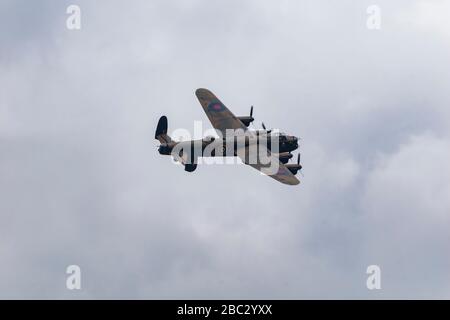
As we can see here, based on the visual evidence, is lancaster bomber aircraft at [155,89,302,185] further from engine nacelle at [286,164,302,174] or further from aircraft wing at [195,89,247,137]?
aircraft wing at [195,89,247,137]

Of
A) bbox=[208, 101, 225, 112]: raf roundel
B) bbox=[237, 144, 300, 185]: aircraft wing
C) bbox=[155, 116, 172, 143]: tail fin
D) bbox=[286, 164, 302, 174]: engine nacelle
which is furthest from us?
bbox=[208, 101, 225, 112]: raf roundel

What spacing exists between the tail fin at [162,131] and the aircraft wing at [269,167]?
8484 millimetres

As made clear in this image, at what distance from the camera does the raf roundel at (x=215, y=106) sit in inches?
3708

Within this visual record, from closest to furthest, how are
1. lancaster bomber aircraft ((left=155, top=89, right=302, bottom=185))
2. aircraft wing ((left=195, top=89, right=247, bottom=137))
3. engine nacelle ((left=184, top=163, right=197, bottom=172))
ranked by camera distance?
lancaster bomber aircraft ((left=155, top=89, right=302, bottom=185))
engine nacelle ((left=184, top=163, right=197, bottom=172))
aircraft wing ((left=195, top=89, right=247, bottom=137))

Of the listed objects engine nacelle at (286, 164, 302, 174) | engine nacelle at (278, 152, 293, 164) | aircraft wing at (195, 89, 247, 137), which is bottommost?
engine nacelle at (286, 164, 302, 174)

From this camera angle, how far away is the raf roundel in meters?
94.2

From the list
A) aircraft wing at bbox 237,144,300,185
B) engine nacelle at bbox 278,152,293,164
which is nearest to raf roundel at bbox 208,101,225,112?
aircraft wing at bbox 237,144,300,185

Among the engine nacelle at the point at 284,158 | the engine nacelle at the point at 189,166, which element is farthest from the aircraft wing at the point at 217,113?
the engine nacelle at the point at 284,158

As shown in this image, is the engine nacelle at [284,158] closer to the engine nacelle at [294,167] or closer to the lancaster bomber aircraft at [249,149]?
the lancaster bomber aircraft at [249,149]

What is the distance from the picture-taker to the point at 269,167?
8556 centimetres

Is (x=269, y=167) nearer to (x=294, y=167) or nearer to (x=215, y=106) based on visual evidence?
(x=294, y=167)
